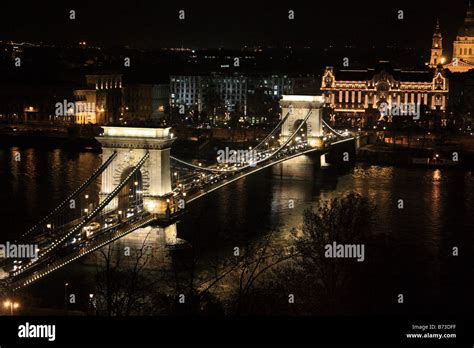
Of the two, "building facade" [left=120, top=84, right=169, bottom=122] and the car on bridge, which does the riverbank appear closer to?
"building facade" [left=120, top=84, right=169, bottom=122]

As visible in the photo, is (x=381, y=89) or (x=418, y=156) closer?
(x=418, y=156)

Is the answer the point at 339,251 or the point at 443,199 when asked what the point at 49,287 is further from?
the point at 443,199

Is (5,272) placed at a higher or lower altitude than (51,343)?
lower

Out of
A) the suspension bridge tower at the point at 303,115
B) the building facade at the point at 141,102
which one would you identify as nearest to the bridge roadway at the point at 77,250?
the suspension bridge tower at the point at 303,115

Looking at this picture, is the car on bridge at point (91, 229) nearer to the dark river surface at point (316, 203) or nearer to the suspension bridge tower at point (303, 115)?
the dark river surface at point (316, 203)

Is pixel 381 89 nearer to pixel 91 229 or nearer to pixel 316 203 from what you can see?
pixel 316 203

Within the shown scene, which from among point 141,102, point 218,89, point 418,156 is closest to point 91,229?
point 418,156

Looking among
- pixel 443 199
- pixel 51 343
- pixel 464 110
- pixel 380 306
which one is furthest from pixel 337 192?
pixel 464 110
